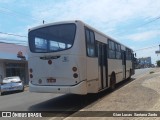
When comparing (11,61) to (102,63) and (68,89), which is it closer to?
(102,63)

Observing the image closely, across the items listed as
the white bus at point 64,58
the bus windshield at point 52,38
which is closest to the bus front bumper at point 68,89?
the white bus at point 64,58

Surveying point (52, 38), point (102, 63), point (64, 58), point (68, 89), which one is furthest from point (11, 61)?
point (68, 89)

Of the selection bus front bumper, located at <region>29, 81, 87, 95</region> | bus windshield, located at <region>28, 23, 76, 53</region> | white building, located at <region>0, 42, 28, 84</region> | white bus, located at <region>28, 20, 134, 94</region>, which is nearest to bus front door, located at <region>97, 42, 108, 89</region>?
white bus, located at <region>28, 20, 134, 94</region>

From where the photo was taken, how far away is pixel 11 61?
38.5 m

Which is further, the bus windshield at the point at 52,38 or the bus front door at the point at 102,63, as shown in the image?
the bus front door at the point at 102,63

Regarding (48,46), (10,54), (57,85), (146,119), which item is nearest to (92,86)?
(57,85)

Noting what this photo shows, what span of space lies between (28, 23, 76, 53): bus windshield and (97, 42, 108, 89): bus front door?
2746 millimetres

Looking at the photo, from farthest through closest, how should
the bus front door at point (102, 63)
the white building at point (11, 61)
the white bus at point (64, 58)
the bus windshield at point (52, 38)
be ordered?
1. the white building at point (11, 61)
2. the bus front door at point (102, 63)
3. the bus windshield at point (52, 38)
4. the white bus at point (64, 58)

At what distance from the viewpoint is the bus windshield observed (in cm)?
1299

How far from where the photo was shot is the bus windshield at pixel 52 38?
12992 mm

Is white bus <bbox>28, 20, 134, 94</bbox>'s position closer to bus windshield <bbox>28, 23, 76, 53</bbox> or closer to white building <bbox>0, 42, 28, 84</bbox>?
bus windshield <bbox>28, 23, 76, 53</bbox>

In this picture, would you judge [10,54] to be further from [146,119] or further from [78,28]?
[146,119]

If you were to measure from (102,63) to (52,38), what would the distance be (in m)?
3.63

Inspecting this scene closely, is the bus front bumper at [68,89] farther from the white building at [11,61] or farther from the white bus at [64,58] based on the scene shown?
the white building at [11,61]
